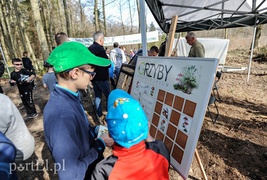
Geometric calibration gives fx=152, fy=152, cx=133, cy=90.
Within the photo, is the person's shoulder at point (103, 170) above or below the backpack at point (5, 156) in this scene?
below

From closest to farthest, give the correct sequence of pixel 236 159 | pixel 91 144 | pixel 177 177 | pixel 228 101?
pixel 91 144, pixel 177 177, pixel 236 159, pixel 228 101

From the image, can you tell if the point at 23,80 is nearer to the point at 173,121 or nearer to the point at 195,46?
the point at 173,121

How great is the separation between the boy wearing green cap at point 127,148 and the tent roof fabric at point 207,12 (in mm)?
2695

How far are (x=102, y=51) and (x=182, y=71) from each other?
2.34 metres

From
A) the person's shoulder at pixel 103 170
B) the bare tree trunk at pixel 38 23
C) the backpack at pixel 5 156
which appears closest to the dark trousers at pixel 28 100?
the backpack at pixel 5 156

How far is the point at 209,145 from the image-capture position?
2775mm

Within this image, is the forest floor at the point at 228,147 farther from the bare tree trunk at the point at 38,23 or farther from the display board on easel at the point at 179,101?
the bare tree trunk at the point at 38,23

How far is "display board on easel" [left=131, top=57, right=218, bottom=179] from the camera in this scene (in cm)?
111

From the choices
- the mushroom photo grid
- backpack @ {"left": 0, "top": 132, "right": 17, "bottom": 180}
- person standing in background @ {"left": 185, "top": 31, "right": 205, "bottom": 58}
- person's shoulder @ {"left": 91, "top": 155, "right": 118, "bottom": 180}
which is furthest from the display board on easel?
person standing in background @ {"left": 185, "top": 31, "right": 205, "bottom": 58}

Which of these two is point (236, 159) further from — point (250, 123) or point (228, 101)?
point (228, 101)

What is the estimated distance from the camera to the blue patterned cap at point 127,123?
2.89 ft

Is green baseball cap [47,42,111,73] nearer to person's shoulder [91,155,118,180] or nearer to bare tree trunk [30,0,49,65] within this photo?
person's shoulder [91,155,118,180]

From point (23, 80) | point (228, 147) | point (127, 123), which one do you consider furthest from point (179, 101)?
point (23, 80)

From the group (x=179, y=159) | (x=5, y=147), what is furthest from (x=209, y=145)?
(x=5, y=147)
